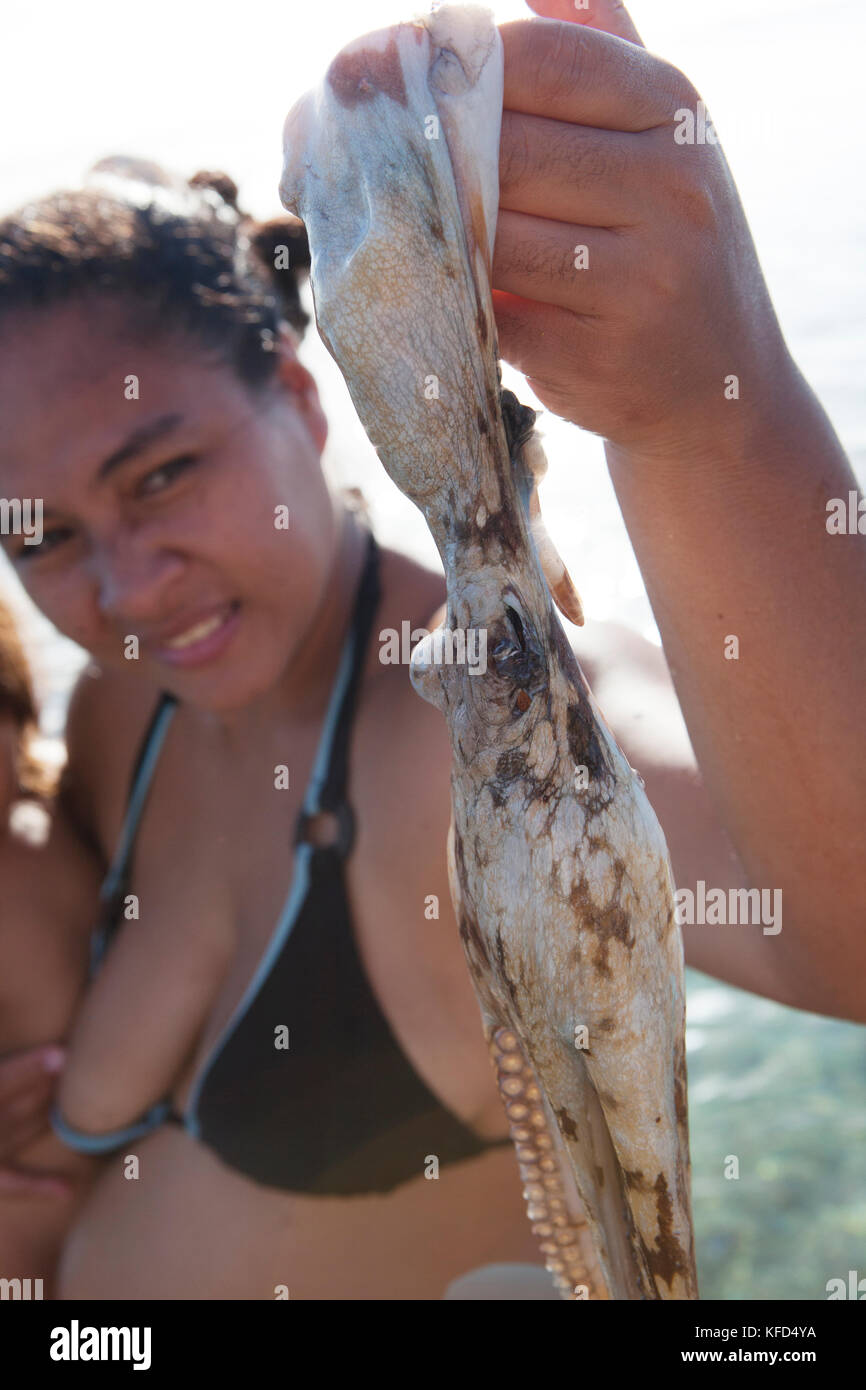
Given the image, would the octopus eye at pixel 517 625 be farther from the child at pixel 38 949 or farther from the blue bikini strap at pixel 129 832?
the child at pixel 38 949

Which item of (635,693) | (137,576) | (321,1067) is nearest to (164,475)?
(137,576)

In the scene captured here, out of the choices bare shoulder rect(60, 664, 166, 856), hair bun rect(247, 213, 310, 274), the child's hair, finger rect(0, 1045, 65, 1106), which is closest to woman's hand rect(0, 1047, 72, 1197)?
finger rect(0, 1045, 65, 1106)

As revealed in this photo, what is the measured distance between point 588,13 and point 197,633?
955mm

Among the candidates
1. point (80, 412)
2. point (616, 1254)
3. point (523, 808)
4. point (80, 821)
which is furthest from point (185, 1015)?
point (523, 808)

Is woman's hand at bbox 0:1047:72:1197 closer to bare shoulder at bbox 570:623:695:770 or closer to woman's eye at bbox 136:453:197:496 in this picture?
woman's eye at bbox 136:453:197:496

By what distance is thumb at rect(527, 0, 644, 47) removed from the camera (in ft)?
2.10

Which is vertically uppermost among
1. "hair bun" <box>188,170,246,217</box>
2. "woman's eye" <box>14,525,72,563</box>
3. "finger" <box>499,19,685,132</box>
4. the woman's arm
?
"hair bun" <box>188,170,246,217</box>

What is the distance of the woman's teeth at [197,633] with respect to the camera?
1443mm

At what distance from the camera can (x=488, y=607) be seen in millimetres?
522

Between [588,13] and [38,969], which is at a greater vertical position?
[588,13]

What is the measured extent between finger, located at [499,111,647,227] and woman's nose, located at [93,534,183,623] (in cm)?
90

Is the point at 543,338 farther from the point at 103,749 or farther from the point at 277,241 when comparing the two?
the point at 103,749

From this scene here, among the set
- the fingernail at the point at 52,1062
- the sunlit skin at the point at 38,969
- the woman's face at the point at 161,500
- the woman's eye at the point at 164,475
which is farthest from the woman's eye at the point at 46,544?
the fingernail at the point at 52,1062

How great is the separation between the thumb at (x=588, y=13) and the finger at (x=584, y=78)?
5 centimetres
